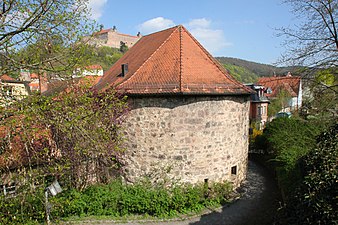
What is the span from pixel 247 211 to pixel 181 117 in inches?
161

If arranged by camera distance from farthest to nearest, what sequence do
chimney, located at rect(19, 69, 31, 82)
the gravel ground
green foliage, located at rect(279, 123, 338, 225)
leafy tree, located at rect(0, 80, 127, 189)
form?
the gravel ground
chimney, located at rect(19, 69, 31, 82)
leafy tree, located at rect(0, 80, 127, 189)
green foliage, located at rect(279, 123, 338, 225)

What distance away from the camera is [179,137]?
9.08 m

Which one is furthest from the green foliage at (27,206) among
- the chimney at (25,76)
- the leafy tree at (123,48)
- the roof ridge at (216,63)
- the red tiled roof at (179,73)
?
the leafy tree at (123,48)

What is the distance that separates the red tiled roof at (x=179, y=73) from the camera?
28.9 feet

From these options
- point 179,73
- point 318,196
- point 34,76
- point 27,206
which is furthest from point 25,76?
point 318,196

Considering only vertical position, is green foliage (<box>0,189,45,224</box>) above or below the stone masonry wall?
below

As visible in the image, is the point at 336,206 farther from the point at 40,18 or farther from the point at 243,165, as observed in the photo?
the point at 243,165

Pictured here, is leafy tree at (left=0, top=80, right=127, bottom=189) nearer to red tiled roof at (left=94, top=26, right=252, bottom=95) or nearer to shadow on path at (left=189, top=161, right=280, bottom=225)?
red tiled roof at (left=94, top=26, right=252, bottom=95)

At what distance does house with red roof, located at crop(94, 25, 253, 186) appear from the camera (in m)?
8.91

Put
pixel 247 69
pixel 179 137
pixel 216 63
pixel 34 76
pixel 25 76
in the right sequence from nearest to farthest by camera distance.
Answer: pixel 34 76
pixel 25 76
pixel 179 137
pixel 216 63
pixel 247 69

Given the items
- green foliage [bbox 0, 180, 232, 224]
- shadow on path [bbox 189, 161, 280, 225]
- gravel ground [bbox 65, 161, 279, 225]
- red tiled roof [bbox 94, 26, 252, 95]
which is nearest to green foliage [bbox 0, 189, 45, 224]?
green foliage [bbox 0, 180, 232, 224]

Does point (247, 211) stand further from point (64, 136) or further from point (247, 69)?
point (247, 69)

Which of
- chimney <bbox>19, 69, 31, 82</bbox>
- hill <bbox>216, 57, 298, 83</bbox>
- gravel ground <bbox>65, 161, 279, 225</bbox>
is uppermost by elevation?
hill <bbox>216, 57, 298, 83</bbox>

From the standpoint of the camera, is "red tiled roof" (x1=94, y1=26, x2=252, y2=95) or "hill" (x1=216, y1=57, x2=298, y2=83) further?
"hill" (x1=216, y1=57, x2=298, y2=83)
